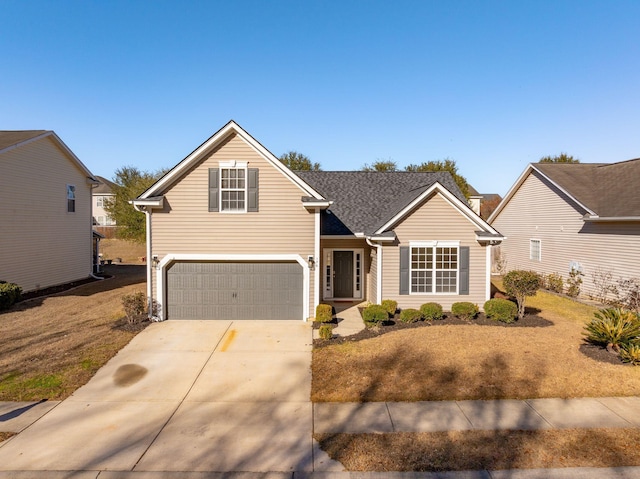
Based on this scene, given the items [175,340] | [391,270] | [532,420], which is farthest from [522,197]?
[175,340]

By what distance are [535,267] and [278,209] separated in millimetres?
17118

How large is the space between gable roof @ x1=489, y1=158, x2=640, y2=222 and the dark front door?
11.3 m

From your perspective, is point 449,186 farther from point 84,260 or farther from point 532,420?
point 84,260

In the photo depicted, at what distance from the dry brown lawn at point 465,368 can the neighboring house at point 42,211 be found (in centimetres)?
1605

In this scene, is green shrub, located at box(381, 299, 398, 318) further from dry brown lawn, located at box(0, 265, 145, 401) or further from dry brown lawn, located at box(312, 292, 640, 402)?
dry brown lawn, located at box(0, 265, 145, 401)

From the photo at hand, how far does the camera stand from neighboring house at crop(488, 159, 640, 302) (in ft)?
53.9

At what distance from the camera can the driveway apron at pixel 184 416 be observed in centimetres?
573

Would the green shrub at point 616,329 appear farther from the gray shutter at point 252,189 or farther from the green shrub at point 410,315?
the gray shutter at point 252,189

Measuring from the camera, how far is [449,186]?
19.0m

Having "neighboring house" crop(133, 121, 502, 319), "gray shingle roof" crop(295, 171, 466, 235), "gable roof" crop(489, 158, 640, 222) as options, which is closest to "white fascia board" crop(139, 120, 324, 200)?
"neighboring house" crop(133, 121, 502, 319)

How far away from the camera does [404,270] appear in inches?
555

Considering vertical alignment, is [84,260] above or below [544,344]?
above

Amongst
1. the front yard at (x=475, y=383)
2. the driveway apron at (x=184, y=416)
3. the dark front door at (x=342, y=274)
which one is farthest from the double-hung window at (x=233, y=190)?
the front yard at (x=475, y=383)

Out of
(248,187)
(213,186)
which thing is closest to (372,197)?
(248,187)
